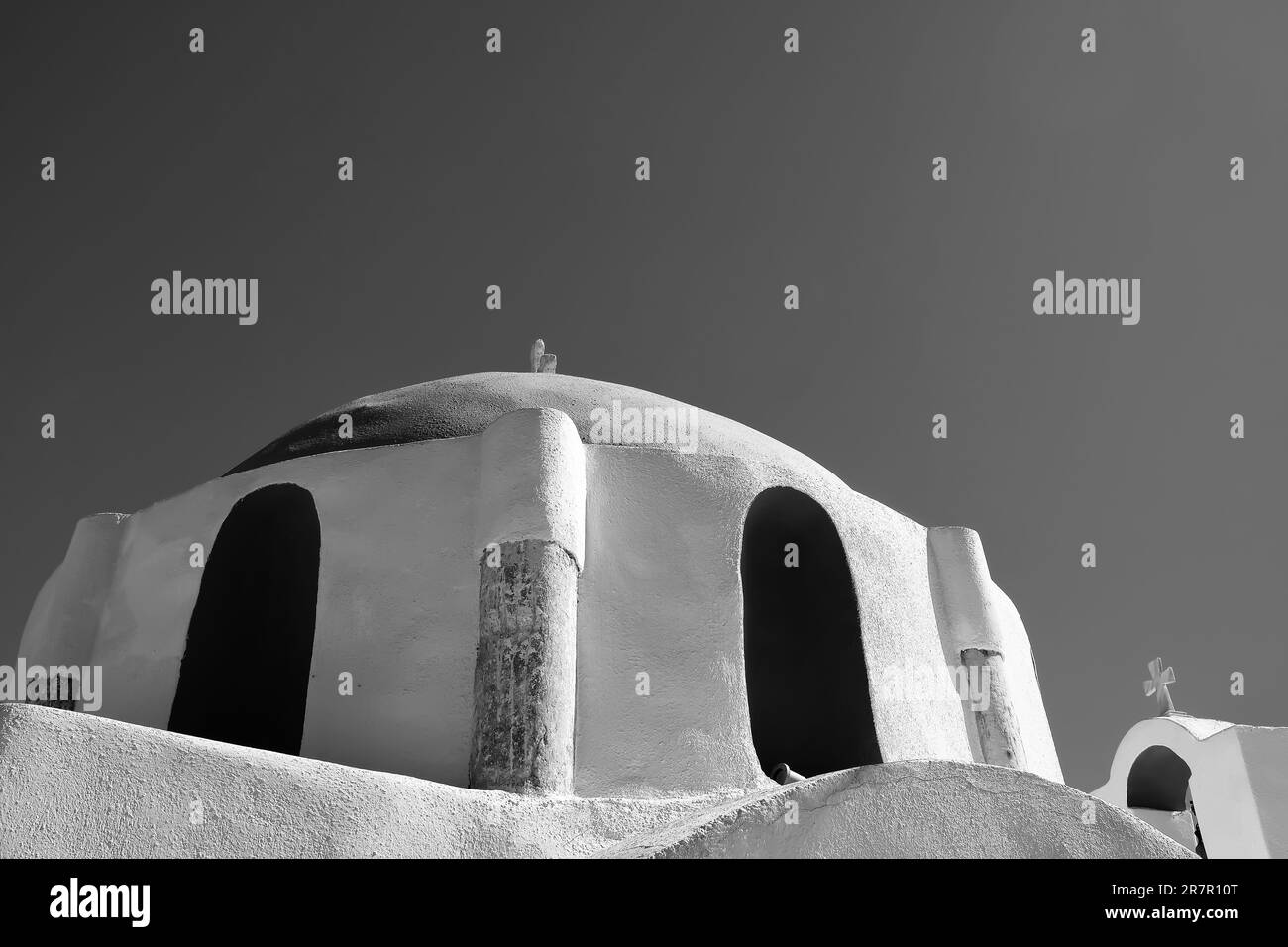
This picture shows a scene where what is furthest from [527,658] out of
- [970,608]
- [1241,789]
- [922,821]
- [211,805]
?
[1241,789]

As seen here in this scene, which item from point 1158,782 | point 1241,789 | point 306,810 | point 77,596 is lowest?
point 1158,782

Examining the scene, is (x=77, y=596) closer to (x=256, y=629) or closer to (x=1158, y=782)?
(x=256, y=629)

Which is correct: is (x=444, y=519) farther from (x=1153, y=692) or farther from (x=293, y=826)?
(x=1153, y=692)

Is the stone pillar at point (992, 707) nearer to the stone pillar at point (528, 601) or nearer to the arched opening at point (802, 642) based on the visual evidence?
the arched opening at point (802, 642)

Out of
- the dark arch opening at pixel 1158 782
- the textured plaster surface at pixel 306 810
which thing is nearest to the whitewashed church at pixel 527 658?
the textured plaster surface at pixel 306 810

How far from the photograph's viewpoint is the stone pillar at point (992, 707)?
9.38m

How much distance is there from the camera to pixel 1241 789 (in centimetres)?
1212

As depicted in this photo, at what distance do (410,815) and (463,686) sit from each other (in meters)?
1.85

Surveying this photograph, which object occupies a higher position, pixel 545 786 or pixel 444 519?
pixel 444 519

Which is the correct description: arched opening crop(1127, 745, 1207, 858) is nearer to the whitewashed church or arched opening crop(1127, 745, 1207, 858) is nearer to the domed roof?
the whitewashed church

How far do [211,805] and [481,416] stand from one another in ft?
14.6
